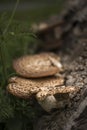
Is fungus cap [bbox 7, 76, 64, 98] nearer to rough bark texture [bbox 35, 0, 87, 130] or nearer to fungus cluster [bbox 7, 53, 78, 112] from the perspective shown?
fungus cluster [bbox 7, 53, 78, 112]

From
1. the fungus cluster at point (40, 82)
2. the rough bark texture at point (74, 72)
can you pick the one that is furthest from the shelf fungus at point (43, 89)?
the rough bark texture at point (74, 72)

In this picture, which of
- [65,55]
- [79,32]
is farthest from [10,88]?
[79,32]

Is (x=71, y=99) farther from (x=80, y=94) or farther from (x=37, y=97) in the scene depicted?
(x=37, y=97)

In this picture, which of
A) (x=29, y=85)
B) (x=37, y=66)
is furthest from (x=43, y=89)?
(x=37, y=66)

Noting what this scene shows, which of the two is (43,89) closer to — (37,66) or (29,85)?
(29,85)

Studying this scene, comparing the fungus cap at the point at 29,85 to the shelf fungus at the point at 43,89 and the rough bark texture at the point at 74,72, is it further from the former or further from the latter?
the rough bark texture at the point at 74,72

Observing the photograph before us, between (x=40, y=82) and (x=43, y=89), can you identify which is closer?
(x=43, y=89)
